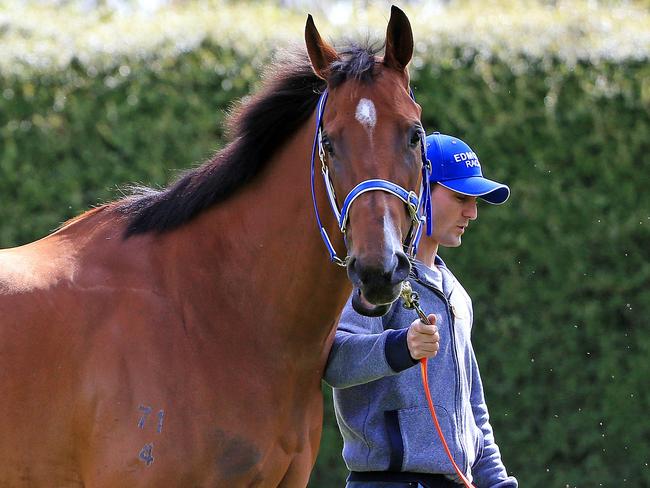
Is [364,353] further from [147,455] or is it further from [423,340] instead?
[147,455]

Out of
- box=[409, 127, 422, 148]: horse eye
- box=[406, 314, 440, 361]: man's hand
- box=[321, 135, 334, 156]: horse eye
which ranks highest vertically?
box=[409, 127, 422, 148]: horse eye

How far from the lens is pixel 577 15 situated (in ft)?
24.2

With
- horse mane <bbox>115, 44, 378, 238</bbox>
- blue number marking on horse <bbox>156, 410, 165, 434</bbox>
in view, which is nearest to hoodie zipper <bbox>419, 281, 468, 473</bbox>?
horse mane <bbox>115, 44, 378, 238</bbox>

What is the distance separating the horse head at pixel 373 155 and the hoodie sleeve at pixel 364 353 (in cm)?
23

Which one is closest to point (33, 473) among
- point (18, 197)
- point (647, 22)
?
point (18, 197)

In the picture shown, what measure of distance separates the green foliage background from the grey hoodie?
9.87ft

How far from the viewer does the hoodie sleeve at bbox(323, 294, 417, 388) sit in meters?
3.15

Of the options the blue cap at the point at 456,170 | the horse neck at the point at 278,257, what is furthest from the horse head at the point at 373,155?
the blue cap at the point at 456,170

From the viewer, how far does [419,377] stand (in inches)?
133

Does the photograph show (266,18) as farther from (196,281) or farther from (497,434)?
(196,281)

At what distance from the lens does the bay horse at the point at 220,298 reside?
2949 millimetres

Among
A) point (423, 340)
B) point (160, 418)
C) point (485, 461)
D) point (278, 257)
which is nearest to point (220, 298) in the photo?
point (278, 257)

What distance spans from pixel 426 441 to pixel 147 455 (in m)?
0.95

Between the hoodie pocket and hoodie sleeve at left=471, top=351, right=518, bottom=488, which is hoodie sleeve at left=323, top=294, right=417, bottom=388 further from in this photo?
hoodie sleeve at left=471, top=351, right=518, bottom=488
